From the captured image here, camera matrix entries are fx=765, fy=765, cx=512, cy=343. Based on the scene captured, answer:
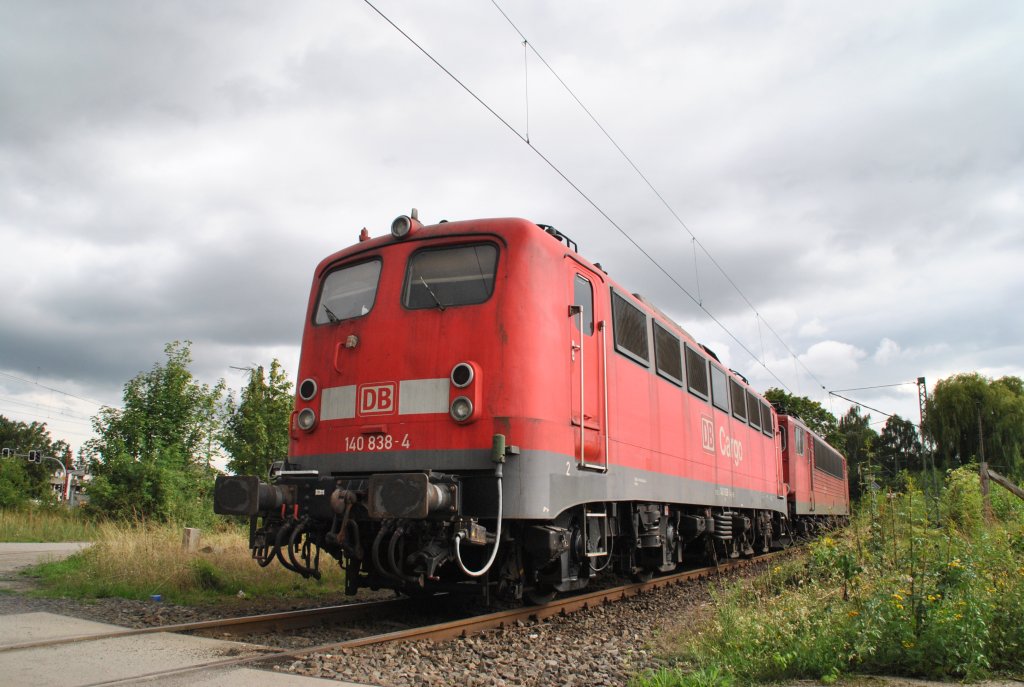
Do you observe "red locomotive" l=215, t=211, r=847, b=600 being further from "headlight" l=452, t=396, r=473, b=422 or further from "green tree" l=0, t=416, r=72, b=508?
"green tree" l=0, t=416, r=72, b=508

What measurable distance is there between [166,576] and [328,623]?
3456 millimetres

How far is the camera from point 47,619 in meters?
6.87

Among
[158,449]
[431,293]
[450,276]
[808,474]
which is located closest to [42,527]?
[158,449]

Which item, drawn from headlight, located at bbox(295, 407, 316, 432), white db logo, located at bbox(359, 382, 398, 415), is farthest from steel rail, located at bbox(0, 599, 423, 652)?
white db logo, located at bbox(359, 382, 398, 415)

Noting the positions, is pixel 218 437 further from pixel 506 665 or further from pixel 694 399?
pixel 506 665

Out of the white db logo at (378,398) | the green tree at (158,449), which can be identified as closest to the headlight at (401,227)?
the white db logo at (378,398)

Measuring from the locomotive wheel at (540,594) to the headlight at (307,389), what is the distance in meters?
2.90

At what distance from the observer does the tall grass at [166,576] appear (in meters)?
8.88

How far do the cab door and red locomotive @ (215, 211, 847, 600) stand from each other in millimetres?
21

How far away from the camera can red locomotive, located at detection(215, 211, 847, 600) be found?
6383mm

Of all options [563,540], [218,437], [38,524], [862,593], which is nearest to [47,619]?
[563,540]

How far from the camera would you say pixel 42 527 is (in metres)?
21.2

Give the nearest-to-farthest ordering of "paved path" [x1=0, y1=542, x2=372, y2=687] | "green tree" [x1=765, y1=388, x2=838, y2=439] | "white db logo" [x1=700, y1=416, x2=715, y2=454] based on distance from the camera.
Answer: "paved path" [x1=0, y1=542, x2=372, y2=687] → "white db logo" [x1=700, y1=416, x2=715, y2=454] → "green tree" [x1=765, y1=388, x2=838, y2=439]

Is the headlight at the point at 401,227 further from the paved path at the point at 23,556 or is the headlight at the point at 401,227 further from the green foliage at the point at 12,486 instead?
the green foliage at the point at 12,486
